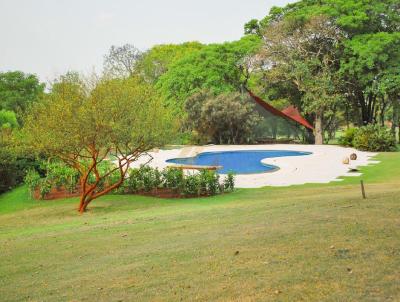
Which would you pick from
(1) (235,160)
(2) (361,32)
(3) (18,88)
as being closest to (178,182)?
(1) (235,160)

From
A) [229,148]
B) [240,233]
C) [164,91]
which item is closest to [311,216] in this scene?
[240,233]

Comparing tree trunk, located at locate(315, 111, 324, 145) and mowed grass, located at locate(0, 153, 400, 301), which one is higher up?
tree trunk, located at locate(315, 111, 324, 145)

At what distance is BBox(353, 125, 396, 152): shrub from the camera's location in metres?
25.0

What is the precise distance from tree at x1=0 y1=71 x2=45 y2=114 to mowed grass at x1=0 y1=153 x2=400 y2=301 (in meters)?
29.7

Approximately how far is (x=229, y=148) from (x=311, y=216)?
22.8 metres

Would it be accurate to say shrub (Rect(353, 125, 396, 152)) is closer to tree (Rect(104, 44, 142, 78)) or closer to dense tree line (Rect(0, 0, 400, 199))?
dense tree line (Rect(0, 0, 400, 199))

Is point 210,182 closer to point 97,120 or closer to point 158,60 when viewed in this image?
point 97,120

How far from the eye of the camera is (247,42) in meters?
34.4

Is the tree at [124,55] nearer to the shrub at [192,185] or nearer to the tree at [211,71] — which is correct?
the tree at [211,71]

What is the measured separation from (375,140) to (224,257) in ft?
72.7

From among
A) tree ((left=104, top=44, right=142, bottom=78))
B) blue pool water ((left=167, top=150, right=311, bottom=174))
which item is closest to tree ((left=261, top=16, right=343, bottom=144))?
blue pool water ((left=167, top=150, right=311, bottom=174))

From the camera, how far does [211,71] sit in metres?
34.7

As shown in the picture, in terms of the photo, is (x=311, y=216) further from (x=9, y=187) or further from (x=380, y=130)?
(x=380, y=130)


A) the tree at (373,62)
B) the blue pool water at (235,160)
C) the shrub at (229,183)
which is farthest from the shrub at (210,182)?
the tree at (373,62)
